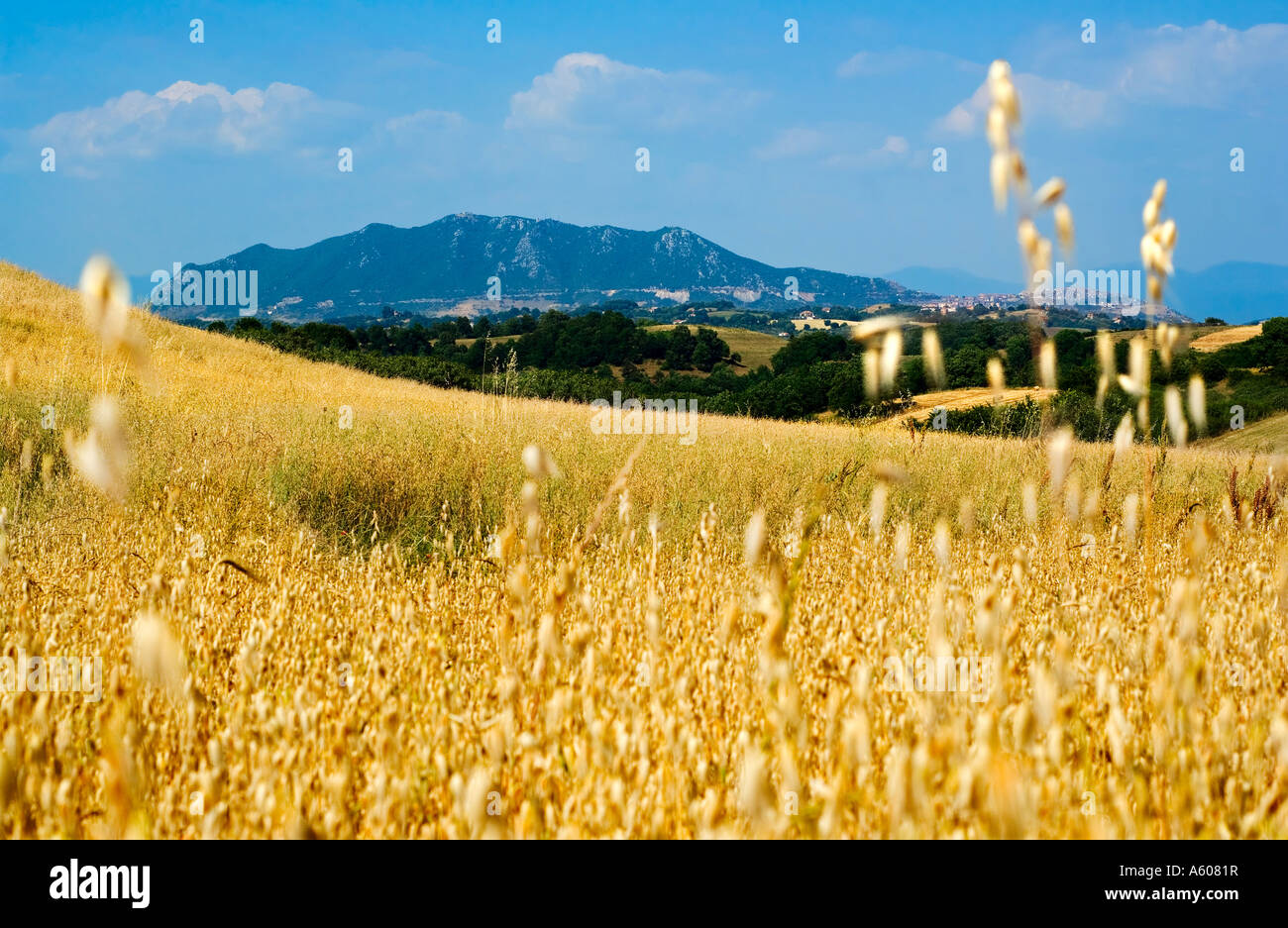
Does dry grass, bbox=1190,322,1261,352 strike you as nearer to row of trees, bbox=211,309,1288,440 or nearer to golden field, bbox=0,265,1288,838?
row of trees, bbox=211,309,1288,440

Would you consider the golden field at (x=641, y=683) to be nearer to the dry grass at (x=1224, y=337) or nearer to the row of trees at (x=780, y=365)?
the row of trees at (x=780, y=365)

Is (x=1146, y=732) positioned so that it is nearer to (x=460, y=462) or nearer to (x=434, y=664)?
(x=434, y=664)

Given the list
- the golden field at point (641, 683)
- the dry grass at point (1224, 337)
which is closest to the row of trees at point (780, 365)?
the golden field at point (641, 683)

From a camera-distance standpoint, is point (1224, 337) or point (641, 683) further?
point (1224, 337)

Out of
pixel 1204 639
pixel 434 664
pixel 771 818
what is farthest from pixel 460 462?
pixel 771 818

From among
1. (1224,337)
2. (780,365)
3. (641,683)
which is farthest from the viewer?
(780,365)

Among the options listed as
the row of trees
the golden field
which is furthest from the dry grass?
the golden field

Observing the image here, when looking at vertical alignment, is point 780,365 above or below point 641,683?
above

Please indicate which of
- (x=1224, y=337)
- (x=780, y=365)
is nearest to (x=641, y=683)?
(x=1224, y=337)

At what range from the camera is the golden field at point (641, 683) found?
4.06 ft

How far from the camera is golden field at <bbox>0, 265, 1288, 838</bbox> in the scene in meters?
1.24

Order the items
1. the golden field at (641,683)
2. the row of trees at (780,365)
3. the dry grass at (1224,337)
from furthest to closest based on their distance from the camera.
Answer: the dry grass at (1224,337) < the row of trees at (780,365) < the golden field at (641,683)

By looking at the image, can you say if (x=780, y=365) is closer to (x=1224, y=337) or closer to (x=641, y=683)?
(x=1224, y=337)

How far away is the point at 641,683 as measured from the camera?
1822mm
